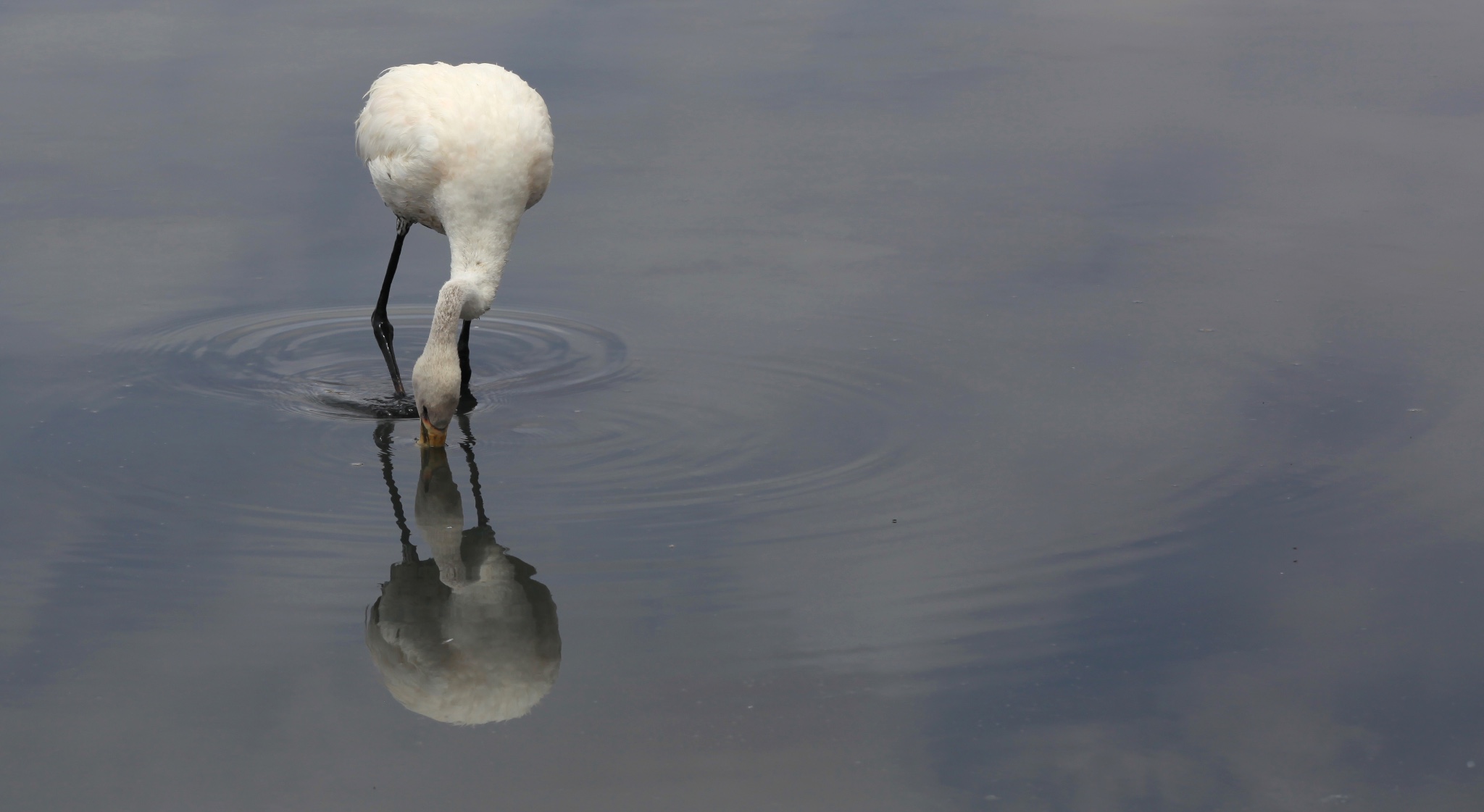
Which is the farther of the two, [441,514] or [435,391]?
[435,391]

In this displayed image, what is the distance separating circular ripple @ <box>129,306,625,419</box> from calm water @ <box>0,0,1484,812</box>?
0.04m

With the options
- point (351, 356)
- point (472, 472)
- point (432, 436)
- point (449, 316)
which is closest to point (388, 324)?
point (351, 356)

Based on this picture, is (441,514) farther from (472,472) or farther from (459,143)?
(459,143)

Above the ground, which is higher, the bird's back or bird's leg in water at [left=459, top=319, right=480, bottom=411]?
the bird's back

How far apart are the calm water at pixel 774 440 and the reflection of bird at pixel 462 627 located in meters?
0.02

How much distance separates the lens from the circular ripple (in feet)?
27.7

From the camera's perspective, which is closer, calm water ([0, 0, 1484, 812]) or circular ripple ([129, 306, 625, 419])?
calm water ([0, 0, 1484, 812])

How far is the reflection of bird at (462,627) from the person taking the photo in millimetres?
5625

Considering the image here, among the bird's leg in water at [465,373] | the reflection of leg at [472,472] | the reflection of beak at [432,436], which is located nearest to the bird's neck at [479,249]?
the bird's leg in water at [465,373]

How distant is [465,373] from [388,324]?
0.58 metres

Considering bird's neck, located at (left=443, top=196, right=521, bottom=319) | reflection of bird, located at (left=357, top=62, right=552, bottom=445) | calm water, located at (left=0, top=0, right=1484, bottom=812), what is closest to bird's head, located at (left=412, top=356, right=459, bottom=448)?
calm water, located at (left=0, top=0, right=1484, bottom=812)

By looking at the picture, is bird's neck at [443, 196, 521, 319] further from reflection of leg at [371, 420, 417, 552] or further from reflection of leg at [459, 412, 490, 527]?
reflection of leg at [371, 420, 417, 552]

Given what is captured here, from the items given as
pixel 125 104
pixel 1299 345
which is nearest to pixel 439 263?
pixel 125 104

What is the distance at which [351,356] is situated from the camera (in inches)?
355
